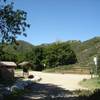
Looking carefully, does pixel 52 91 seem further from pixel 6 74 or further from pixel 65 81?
pixel 6 74

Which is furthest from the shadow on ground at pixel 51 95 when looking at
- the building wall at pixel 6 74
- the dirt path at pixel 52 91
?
the building wall at pixel 6 74

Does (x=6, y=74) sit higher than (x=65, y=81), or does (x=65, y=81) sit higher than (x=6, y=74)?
(x=6, y=74)

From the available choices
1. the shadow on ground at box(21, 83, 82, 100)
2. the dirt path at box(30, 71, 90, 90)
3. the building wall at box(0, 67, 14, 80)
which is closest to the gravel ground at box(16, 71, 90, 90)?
the dirt path at box(30, 71, 90, 90)

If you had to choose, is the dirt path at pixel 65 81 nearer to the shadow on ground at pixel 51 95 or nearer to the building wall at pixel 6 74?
the building wall at pixel 6 74

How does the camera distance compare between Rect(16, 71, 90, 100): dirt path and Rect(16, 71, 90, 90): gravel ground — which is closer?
Rect(16, 71, 90, 100): dirt path

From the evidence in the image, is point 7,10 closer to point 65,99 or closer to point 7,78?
point 65,99

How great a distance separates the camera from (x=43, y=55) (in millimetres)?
113125

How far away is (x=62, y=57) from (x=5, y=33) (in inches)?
2992

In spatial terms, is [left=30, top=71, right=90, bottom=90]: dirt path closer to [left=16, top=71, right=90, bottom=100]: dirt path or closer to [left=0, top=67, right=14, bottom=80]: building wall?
[left=16, top=71, right=90, bottom=100]: dirt path

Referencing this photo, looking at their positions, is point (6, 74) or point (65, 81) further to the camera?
point (6, 74)

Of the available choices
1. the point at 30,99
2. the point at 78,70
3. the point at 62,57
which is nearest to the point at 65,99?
the point at 30,99

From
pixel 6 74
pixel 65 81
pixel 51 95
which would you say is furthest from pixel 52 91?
pixel 6 74

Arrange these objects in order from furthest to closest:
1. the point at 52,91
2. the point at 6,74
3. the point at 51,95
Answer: the point at 6,74
the point at 52,91
the point at 51,95

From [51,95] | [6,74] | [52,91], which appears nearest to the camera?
[51,95]
